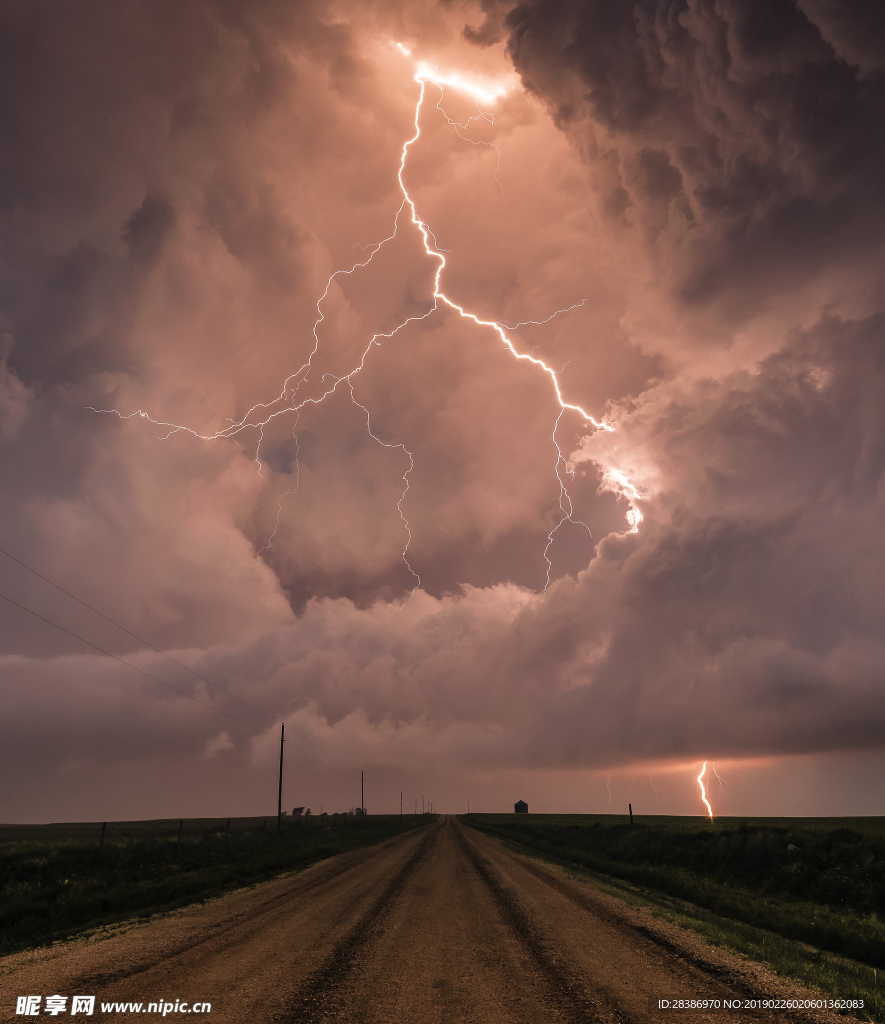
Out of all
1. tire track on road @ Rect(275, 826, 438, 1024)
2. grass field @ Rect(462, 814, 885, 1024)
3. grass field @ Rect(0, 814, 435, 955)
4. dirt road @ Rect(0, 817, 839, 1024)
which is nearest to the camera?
tire track on road @ Rect(275, 826, 438, 1024)

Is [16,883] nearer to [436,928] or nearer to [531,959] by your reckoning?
[436,928]

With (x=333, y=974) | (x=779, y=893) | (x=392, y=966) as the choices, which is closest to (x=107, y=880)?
(x=333, y=974)

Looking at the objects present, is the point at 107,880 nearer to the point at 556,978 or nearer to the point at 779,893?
the point at 556,978

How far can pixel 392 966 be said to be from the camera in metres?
8.11

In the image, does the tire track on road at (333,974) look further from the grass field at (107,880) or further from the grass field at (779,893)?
the grass field at (779,893)

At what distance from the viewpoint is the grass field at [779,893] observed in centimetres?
920

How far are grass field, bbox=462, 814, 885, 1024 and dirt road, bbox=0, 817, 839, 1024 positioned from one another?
1.78 m

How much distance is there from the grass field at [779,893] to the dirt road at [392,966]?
1.78 meters

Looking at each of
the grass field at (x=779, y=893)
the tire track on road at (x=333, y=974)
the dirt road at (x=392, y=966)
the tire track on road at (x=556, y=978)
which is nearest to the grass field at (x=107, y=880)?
the dirt road at (x=392, y=966)

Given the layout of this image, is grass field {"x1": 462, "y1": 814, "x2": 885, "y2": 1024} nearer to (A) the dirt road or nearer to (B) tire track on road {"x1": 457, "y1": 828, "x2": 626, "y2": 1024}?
(A) the dirt road

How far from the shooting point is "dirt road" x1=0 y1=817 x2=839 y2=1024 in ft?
21.4

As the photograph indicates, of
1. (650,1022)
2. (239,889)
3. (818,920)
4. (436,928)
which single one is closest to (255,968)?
(436,928)

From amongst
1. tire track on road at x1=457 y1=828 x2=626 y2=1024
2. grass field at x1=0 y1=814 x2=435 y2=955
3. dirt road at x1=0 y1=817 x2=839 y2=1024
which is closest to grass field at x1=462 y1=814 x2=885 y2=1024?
dirt road at x1=0 y1=817 x2=839 y2=1024

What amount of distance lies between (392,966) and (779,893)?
14.4 metres
